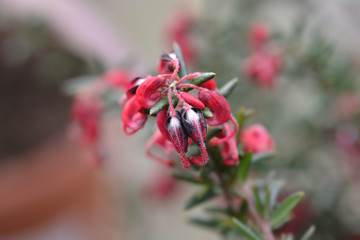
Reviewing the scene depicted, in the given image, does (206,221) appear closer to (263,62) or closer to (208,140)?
(208,140)

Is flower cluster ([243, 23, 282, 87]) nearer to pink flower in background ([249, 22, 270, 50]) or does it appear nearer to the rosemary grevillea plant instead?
pink flower in background ([249, 22, 270, 50])

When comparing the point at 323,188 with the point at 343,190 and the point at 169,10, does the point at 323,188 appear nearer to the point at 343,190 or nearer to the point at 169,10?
the point at 343,190

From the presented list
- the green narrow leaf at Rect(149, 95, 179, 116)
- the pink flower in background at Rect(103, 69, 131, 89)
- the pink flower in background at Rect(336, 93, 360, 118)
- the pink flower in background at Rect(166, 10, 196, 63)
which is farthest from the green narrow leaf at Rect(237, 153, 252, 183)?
the pink flower in background at Rect(166, 10, 196, 63)

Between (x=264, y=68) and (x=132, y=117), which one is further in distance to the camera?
(x=264, y=68)

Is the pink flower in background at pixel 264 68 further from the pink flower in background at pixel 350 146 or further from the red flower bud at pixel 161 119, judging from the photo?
the red flower bud at pixel 161 119

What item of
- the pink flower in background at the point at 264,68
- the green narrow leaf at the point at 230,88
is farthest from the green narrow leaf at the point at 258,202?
the pink flower in background at the point at 264,68

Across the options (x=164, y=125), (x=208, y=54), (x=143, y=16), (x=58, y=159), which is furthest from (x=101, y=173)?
(x=164, y=125)

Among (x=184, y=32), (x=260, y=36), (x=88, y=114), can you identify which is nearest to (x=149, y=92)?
(x=88, y=114)
